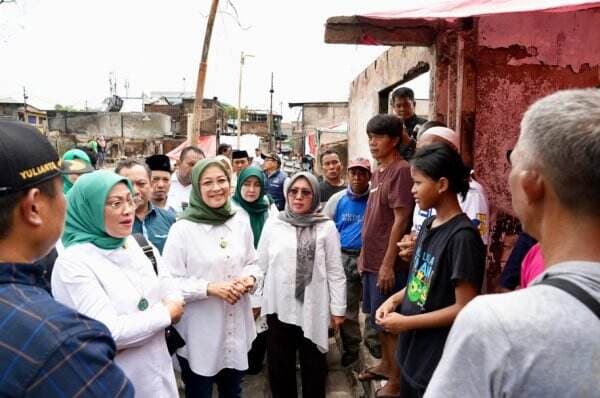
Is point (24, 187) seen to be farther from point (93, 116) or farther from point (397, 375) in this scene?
point (93, 116)

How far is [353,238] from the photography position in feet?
13.1

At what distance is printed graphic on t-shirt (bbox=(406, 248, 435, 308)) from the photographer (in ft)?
6.82

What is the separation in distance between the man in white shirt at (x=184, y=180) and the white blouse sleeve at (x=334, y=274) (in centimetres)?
207

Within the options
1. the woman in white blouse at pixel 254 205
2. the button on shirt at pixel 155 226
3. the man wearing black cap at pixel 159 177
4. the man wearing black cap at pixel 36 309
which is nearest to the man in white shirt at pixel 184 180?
the man wearing black cap at pixel 159 177

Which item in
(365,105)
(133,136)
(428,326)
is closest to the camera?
(428,326)

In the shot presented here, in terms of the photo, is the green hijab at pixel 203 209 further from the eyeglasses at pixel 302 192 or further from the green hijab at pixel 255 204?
the green hijab at pixel 255 204

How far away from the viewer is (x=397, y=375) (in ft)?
10.1

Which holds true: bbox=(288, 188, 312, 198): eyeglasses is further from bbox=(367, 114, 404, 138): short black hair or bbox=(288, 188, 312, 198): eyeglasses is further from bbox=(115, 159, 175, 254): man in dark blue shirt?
bbox=(115, 159, 175, 254): man in dark blue shirt

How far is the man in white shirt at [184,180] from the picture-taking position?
4.79 metres

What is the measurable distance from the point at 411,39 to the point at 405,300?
242 cm

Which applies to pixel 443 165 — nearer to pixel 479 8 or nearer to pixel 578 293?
pixel 479 8

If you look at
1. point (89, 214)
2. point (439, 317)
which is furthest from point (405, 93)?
point (89, 214)

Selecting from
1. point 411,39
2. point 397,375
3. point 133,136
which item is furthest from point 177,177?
point 133,136

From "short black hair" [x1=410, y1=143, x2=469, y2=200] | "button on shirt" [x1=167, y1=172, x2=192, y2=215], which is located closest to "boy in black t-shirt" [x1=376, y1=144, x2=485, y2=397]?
"short black hair" [x1=410, y1=143, x2=469, y2=200]
